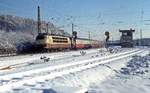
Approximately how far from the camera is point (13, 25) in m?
198

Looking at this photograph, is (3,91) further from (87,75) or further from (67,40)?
(67,40)

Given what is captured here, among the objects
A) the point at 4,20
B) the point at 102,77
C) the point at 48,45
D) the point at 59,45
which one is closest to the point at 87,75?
the point at 102,77

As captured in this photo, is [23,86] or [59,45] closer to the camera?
[23,86]

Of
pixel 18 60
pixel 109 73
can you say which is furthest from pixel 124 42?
pixel 109 73

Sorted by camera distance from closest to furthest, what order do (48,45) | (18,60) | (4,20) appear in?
(18,60)
(48,45)
(4,20)

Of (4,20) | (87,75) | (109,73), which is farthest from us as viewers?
(4,20)

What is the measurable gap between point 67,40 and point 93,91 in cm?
5254

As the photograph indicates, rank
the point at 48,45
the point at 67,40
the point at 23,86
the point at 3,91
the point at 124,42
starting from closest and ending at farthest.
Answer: the point at 3,91, the point at 23,86, the point at 48,45, the point at 67,40, the point at 124,42

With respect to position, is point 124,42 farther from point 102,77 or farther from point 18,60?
point 102,77

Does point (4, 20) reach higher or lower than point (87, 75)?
higher

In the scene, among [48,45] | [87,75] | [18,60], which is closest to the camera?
[87,75]

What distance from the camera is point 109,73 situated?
2362 centimetres

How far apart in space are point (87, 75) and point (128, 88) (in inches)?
173

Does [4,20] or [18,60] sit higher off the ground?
[4,20]
